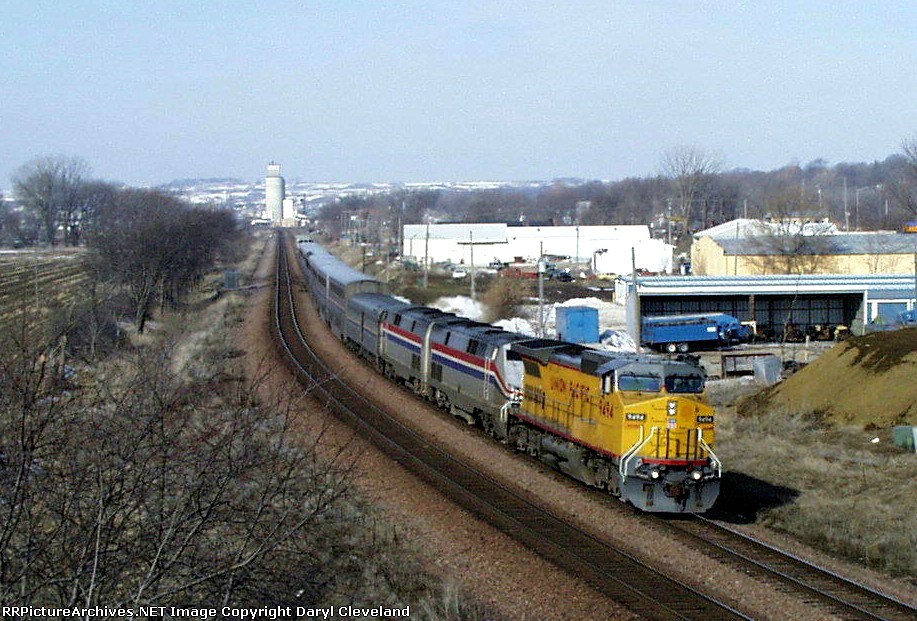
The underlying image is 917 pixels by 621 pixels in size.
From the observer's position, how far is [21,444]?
8.52m

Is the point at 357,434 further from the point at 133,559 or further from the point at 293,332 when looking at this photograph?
the point at 293,332

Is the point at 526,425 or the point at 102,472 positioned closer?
the point at 102,472

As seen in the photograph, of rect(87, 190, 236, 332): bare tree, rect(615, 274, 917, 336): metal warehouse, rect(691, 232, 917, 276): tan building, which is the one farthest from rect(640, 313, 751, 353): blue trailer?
rect(87, 190, 236, 332): bare tree

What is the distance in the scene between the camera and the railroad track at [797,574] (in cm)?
1359

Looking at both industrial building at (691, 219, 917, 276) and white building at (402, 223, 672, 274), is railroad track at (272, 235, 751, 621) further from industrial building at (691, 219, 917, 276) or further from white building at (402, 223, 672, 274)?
white building at (402, 223, 672, 274)

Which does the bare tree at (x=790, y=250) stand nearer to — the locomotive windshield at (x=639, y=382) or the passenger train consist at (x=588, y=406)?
the passenger train consist at (x=588, y=406)

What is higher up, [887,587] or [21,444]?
[21,444]

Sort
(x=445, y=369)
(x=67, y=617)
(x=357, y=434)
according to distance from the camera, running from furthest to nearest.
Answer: (x=445, y=369) → (x=357, y=434) → (x=67, y=617)

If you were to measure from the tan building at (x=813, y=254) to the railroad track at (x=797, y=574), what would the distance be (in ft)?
174

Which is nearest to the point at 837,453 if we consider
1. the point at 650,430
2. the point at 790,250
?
the point at 650,430

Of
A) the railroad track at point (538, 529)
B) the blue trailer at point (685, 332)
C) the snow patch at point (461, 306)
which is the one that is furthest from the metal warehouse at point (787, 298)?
the railroad track at point (538, 529)

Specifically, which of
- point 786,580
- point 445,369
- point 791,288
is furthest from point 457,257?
point 786,580

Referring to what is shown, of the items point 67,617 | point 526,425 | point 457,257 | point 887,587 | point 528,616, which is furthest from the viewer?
point 457,257

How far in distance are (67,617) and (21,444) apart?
1.44 meters
